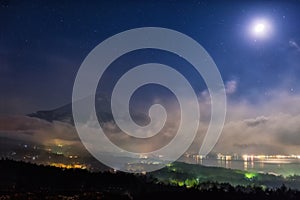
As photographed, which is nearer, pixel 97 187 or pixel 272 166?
pixel 97 187

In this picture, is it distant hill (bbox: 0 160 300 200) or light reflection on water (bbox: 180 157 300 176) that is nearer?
distant hill (bbox: 0 160 300 200)

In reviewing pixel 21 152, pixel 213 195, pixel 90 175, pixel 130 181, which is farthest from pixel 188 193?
pixel 21 152

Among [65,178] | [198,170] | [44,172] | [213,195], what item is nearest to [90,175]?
[65,178]

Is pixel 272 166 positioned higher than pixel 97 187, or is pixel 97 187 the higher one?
pixel 272 166

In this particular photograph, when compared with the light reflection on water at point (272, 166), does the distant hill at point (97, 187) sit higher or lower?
lower

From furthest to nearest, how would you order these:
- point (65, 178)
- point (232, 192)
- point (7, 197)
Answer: point (65, 178) < point (232, 192) < point (7, 197)

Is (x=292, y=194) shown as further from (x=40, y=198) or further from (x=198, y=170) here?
(x=198, y=170)

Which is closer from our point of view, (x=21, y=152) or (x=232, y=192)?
(x=232, y=192)

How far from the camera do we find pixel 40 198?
52.4 feet

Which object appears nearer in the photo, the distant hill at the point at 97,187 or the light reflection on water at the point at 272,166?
the distant hill at the point at 97,187

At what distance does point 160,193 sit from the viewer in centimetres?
1830

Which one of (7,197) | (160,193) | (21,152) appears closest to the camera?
(7,197)

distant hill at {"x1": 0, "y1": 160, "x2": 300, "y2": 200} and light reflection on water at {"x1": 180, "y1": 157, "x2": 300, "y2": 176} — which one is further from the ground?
light reflection on water at {"x1": 180, "y1": 157, "x2": 300, "y2": 176}

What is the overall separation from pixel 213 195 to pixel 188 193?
1.51 m
